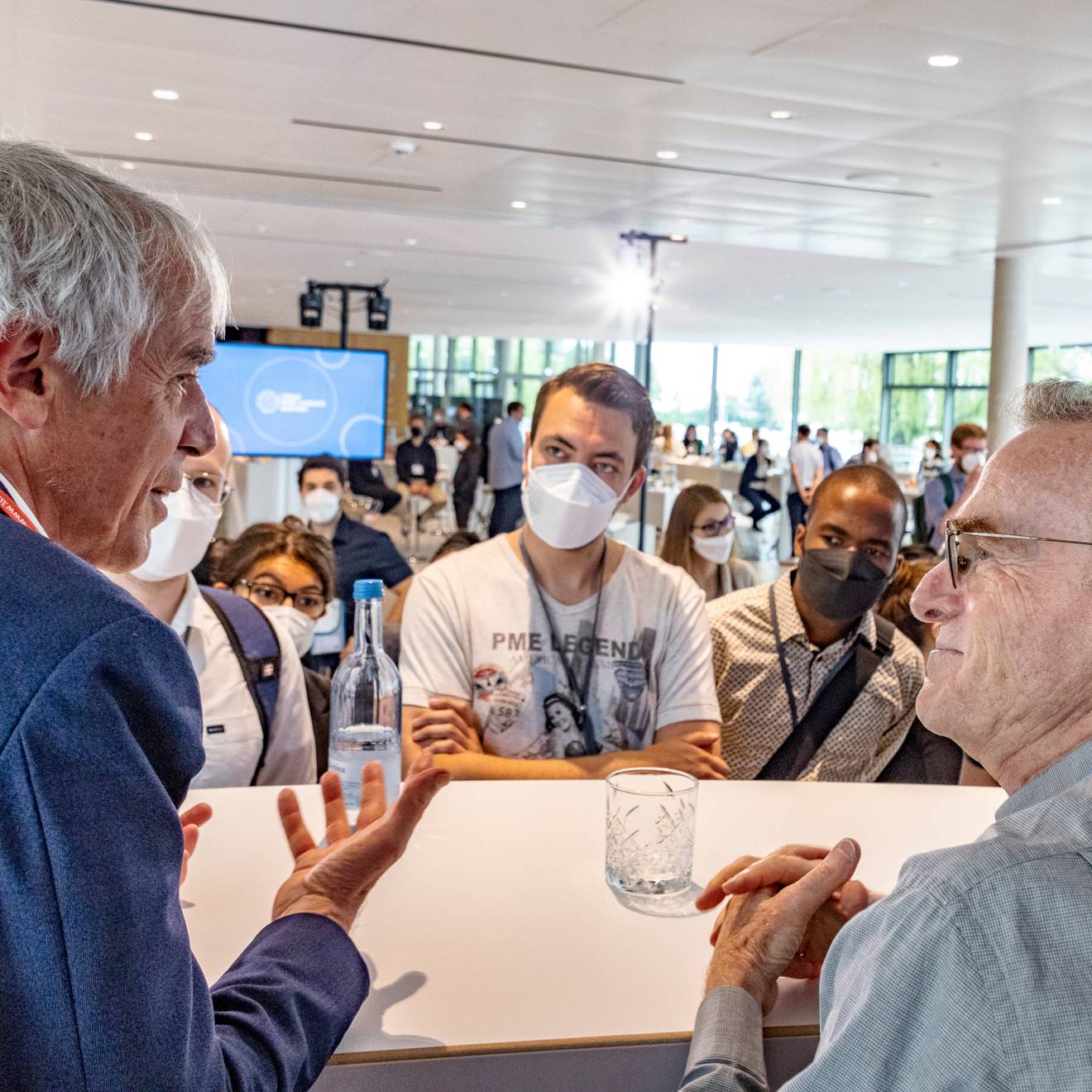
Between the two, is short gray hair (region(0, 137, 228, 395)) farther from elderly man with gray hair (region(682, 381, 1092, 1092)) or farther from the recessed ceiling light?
the recessed ceiling light

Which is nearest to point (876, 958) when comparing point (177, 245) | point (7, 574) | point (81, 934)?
point (81, 934)

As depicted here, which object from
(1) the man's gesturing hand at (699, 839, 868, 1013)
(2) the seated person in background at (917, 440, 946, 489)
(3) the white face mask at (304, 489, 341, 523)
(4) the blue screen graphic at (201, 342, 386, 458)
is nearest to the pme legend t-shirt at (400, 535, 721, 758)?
(1) the man's gesturing hand at (699, 839, 868, 1013)

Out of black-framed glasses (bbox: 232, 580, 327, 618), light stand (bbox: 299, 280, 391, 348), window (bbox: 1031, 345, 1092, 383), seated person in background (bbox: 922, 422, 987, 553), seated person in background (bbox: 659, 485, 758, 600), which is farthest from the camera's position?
window (bbox: 1031, 345, 1092, 383)

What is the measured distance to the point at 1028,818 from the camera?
36.9 inches

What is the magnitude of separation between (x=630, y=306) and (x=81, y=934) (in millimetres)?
17630

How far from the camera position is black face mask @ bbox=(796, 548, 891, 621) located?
95.2 inches

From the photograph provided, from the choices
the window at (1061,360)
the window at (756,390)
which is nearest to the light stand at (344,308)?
the window at (1061,360)

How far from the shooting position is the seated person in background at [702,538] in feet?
15.5

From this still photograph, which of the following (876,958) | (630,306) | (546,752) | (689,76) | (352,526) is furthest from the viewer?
(630,306)

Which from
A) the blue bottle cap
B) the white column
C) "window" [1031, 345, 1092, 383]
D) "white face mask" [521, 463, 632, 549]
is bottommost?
the blue bottle cap

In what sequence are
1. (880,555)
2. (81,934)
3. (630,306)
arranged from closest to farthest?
(81,934)
(880,555)
(630,306)

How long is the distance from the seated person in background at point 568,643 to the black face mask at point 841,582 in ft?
0.92

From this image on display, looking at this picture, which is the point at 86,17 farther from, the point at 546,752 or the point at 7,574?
the point at 7,574

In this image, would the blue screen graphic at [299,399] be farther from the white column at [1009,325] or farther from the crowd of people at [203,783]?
the crowd of people at [203,783]
